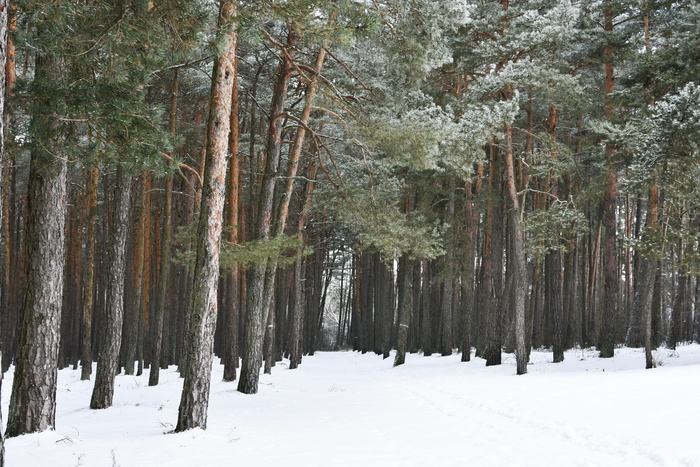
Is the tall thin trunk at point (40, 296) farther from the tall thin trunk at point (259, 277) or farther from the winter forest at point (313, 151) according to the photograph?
the tall thin trunk at point (259, 277)

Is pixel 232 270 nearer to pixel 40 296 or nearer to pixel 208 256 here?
pixel 208 256

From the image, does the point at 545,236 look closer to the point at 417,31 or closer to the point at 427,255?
the point at 427,255

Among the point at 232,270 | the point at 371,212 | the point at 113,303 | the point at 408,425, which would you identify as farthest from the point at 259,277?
the point at 408,425

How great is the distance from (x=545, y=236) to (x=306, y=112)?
7.54 meters

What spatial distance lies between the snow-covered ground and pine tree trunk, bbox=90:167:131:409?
0.45m

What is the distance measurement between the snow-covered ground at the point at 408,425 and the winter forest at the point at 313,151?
837 millimetres

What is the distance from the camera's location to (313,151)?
23422mm

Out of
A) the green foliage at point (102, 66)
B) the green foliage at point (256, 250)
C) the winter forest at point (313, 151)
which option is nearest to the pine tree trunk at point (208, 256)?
the winter forest at point (313, 151)

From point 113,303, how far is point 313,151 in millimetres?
14017

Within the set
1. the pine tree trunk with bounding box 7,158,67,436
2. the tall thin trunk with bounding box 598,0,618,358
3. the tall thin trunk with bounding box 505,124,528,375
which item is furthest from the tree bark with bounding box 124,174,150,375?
the tall thin trunk with bounding box 598,0,618,358

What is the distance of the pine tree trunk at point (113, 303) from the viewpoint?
34.1ft

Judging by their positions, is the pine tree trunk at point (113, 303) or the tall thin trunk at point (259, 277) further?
the tall thin trunk at point (259, 277)

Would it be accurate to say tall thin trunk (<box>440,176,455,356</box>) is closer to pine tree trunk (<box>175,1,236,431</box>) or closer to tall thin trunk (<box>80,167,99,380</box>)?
tall thin trunk (<box>80,167,99,380</box>)

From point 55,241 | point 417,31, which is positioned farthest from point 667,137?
point 55,241
